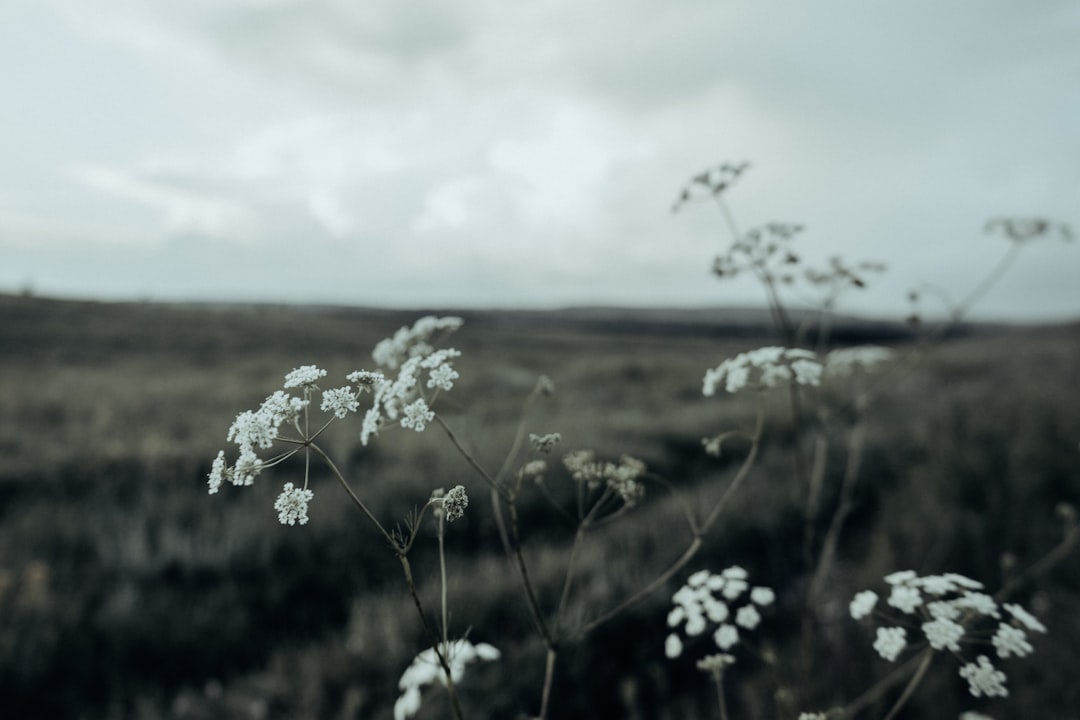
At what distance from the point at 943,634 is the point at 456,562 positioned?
4.39 m

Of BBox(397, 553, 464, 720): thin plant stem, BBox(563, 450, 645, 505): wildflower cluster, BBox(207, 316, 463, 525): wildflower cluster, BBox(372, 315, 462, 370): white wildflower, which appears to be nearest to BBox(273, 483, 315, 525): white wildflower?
BBox(207, 316, 463, 525): wildflower cluster

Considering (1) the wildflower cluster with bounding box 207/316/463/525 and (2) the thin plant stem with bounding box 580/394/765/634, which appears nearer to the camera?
(1) the wildflower cluster with bounding box 207/316/463/525

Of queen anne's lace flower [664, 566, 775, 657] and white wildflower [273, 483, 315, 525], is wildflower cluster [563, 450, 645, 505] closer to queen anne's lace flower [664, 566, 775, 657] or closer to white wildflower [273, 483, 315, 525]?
queen anne's lace flower [664, 566, 775, 657]

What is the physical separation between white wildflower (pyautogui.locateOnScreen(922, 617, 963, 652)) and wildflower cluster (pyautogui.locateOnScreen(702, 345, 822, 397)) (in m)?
0.78

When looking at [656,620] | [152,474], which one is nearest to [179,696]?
[656,620]

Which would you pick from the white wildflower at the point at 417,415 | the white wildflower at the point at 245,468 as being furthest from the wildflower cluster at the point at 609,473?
the white wildflower at the point at 245,468

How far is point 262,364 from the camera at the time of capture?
19422 mm

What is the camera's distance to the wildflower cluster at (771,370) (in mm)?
2075

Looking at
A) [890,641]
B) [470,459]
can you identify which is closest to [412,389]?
[470,459]

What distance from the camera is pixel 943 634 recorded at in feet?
5.44

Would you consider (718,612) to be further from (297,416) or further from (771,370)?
(297,416)

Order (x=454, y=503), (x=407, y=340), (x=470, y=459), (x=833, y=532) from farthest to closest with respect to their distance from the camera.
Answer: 1. (x=833, y=532)
2. (x=407, y=340)
3. (x=470, y=459)
4. (x=454, y=503)

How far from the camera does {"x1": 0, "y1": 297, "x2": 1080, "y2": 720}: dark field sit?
3.83 m

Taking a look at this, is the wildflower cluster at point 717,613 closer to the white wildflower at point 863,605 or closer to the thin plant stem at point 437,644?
the white wildflower at point 863,605
